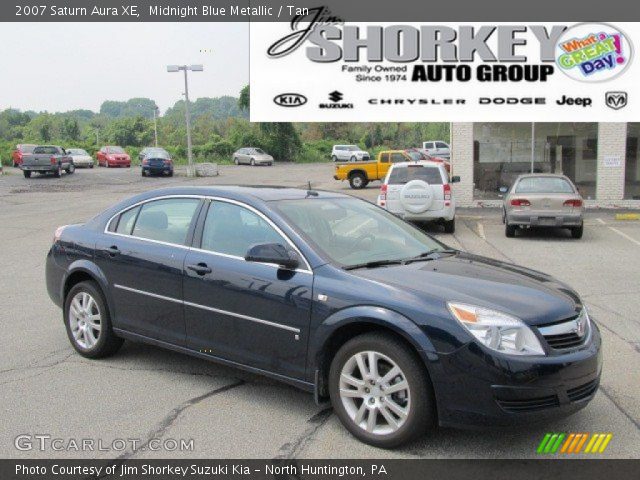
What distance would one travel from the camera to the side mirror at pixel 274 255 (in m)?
4.43

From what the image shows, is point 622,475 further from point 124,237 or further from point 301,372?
point 124,237

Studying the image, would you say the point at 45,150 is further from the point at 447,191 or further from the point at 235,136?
the point at 235,136

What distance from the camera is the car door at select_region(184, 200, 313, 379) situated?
441 cm

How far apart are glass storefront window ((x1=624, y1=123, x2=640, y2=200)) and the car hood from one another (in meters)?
17.3

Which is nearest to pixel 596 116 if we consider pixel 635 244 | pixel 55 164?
pixel 635 244

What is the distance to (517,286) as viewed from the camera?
4.30m

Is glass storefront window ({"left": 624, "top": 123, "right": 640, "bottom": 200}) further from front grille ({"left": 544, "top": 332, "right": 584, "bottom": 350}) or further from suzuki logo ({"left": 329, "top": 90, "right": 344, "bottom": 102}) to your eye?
front grille ({"left": 544, "top": 332, "right": 584, "bottom": 350})

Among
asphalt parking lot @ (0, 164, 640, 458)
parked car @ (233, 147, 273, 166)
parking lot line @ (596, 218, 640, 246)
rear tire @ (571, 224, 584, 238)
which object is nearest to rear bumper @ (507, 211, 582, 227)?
rear tire @ (571, 224, 584, 238)

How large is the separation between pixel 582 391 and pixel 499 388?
2.04ft

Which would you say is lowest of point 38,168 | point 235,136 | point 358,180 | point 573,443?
point 573,443

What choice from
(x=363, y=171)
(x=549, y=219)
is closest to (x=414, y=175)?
(x=549, y=219)

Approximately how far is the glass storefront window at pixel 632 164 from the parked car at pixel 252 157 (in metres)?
37.2

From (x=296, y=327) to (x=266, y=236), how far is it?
76 cm

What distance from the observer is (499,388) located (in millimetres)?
3680
